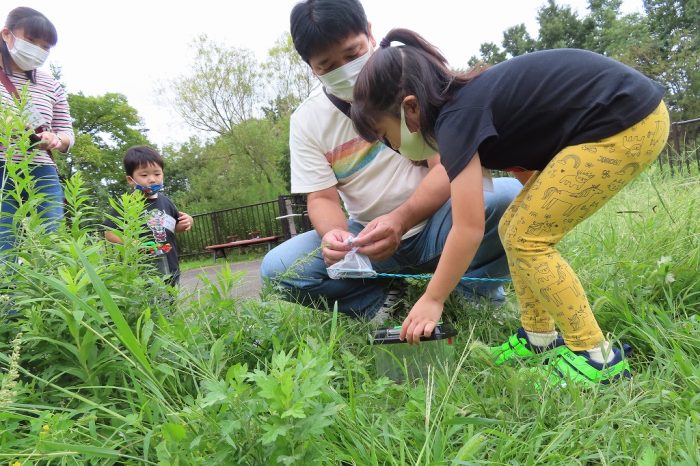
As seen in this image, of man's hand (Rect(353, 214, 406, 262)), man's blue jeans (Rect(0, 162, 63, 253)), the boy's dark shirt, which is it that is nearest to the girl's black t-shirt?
man's hand (Rect(353, 214, 406, 262))

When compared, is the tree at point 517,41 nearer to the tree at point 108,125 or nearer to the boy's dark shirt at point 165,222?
the tree at point 108,125

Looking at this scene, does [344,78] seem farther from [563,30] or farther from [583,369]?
[563,30]

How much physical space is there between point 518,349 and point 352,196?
1.09 m

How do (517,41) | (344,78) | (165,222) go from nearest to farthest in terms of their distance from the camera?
(344,78) → (165,222) → (517,41)

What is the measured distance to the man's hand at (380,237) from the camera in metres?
1.89

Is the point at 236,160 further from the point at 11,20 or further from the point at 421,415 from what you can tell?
the point at 421,415

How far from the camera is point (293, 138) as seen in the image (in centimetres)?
239

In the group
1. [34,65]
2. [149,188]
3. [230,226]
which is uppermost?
[34,65]

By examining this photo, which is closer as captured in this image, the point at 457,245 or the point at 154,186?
the point at 457,245

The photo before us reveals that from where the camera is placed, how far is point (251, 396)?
1.01 meters

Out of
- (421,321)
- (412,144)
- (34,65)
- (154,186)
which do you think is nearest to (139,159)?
(154,186)

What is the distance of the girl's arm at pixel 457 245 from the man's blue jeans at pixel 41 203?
3.34 ft

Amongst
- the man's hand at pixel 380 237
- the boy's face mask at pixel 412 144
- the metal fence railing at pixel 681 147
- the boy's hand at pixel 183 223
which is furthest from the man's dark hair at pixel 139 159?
the metal fence railing at pixel 681 147

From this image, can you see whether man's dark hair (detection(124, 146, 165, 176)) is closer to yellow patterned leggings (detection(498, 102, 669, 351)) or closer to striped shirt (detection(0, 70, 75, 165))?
striped shirt (detection(0, 70, 75, 165))
